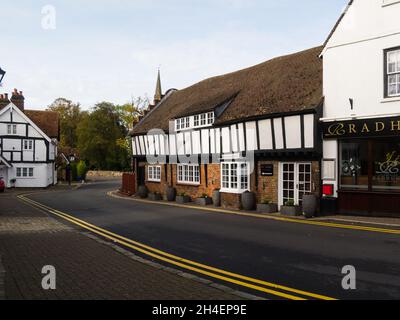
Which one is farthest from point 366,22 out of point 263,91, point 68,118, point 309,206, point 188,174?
point 68,118

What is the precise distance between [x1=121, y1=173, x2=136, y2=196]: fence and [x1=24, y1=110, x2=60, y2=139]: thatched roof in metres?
18.6

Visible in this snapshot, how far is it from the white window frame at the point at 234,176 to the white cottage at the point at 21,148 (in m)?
28.9

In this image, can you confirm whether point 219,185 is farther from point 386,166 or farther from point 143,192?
point 386,166

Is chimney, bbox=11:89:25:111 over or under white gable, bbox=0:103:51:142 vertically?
over

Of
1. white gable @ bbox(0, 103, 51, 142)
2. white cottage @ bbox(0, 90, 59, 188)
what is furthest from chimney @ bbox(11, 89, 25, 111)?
white gable @ bbox(0, 103, 51, 142)

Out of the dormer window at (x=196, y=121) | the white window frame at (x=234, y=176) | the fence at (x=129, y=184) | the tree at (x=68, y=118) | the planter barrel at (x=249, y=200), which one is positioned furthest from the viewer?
the tree at (x=68, y=118)

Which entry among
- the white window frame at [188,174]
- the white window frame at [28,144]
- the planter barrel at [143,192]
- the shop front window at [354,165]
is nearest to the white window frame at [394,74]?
the shop front window at [354,165]

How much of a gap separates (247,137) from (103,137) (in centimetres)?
5599

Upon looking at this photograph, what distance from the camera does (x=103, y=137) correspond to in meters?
70.7

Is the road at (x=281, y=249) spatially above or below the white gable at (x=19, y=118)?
below

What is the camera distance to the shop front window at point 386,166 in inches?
562

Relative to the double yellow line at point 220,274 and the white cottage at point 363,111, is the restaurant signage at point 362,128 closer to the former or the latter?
the white cottage at point 363,111

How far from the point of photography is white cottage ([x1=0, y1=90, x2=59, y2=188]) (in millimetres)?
40656

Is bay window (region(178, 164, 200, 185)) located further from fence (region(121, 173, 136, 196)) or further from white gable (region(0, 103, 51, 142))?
white gable (region(0, 103, 51, 142))
